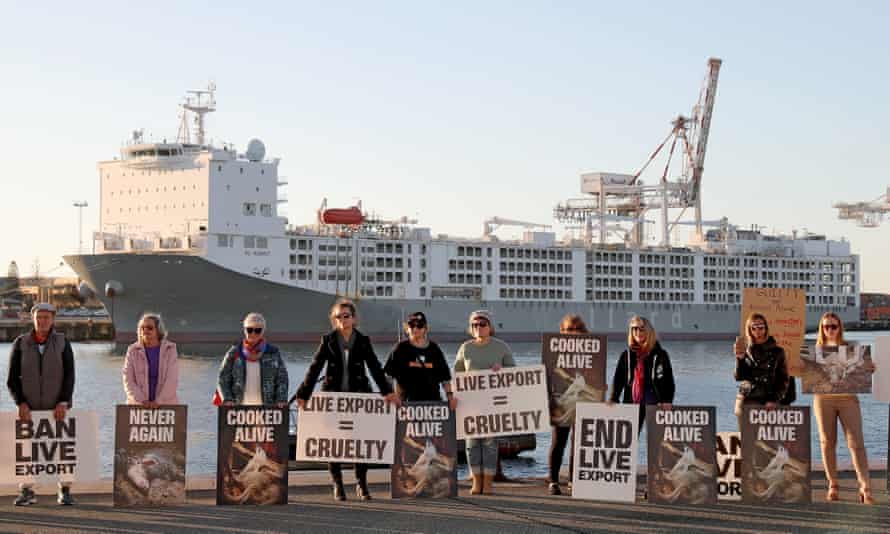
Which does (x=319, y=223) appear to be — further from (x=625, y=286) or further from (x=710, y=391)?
(x=710, y=391)

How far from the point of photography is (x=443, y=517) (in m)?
9.39

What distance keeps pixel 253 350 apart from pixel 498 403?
2.13 m

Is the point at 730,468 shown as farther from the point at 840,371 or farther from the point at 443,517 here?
the point at 443,517

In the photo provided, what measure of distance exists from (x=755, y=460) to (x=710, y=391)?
97.9ft

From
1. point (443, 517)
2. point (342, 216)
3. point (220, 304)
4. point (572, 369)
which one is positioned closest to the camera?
point (443, 517)

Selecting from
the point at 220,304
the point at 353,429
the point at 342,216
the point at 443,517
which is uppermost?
the point at 342,216

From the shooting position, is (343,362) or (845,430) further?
(845,430)

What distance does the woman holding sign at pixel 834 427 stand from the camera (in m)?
10.3

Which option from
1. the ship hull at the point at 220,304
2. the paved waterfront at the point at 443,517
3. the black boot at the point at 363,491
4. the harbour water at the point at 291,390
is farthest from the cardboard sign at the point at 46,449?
the ship hull at the point at 220,304

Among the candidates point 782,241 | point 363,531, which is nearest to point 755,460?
point 363,531

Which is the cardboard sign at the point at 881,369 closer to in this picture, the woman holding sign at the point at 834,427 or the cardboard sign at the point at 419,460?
the woman holding sign at the point at 834,427

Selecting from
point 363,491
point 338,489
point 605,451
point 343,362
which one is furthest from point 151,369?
point 605,451

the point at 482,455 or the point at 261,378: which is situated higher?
the point at 261,378

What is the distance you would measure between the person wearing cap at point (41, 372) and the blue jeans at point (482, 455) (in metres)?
3.35
